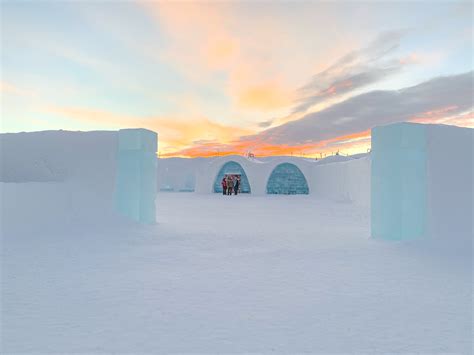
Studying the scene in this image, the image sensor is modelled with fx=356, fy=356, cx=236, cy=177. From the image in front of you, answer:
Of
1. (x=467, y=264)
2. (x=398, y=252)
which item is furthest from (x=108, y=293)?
(x=467, y=264)

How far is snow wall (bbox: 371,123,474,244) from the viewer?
21.9 ft

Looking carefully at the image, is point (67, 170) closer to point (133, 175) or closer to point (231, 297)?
point (133, 175)

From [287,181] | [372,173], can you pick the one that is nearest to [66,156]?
[372,173]

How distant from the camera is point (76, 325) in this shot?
115 inches

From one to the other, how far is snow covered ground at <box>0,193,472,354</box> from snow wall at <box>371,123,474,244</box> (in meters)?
0.57

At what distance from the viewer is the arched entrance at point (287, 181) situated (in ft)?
97.7

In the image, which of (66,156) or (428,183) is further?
(66,156)

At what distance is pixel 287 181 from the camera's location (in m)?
29.9

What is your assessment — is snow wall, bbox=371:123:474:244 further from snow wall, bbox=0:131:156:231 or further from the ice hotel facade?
snow wall, bbox=0:131:156:231

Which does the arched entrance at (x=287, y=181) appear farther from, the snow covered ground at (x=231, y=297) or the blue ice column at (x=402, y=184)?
the snow covered ground at (x=231, y=297)

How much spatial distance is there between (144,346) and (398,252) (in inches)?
188

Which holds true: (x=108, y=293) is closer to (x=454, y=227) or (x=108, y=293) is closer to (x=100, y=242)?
(x=100, y=242)

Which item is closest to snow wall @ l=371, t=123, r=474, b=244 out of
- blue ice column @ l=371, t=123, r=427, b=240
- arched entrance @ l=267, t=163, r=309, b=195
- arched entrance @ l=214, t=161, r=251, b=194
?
blue ice column @ l=371, t=123, r=427, b=240

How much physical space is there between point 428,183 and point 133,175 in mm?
6591
